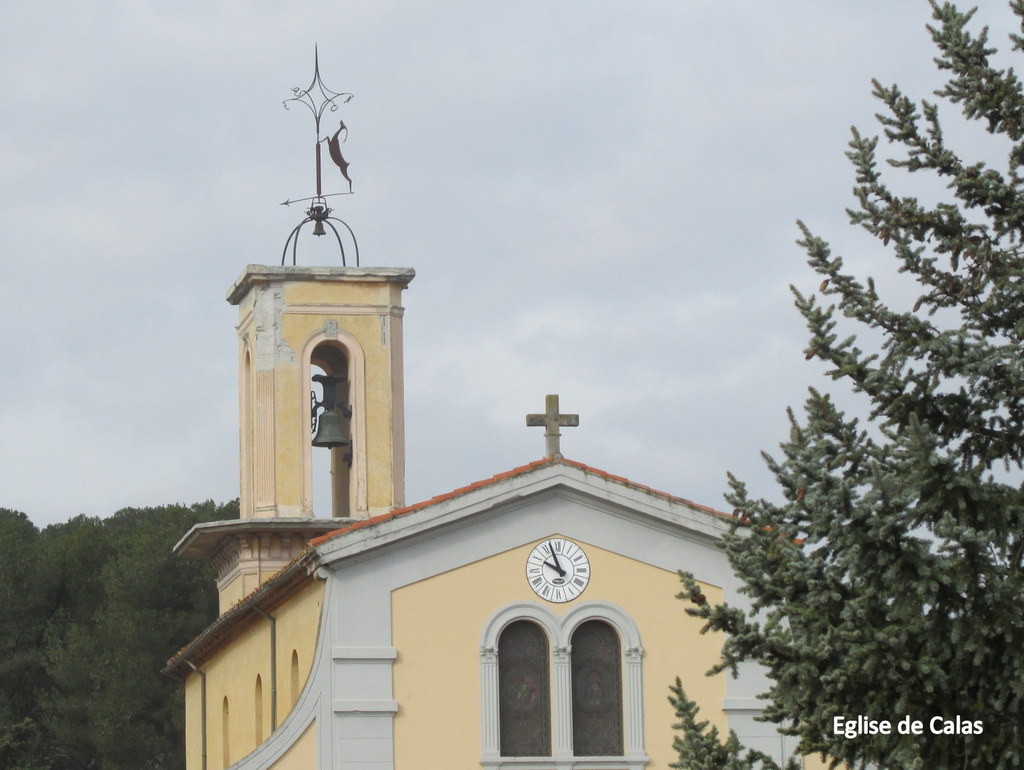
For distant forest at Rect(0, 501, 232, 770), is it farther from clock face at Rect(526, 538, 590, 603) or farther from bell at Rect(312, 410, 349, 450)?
clock face at Rect(526, 538, 590, 603)

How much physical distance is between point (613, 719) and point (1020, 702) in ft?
37.9

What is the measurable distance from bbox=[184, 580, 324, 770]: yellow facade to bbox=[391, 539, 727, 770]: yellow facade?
1080 mm

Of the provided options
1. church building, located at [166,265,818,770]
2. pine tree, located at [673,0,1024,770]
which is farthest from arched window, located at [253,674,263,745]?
pine tree, located at [673,0,1024,770]

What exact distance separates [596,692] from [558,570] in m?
1.39

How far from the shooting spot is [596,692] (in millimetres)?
22266

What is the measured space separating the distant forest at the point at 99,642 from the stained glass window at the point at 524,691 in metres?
30.1

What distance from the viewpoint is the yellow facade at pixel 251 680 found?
22984mm

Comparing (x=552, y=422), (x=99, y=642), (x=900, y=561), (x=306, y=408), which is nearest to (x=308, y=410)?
(x=306, y=408)

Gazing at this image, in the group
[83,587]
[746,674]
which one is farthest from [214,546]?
[83,587]

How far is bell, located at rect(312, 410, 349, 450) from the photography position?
91.7ft

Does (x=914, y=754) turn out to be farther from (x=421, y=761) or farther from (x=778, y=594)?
(x=421, y=761)

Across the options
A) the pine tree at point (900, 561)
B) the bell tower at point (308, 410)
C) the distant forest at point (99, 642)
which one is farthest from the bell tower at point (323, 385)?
the distant forest at point (99, 642)

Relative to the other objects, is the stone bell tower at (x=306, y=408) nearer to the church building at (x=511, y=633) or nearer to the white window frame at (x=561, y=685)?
the church building at (x=511, y=633)

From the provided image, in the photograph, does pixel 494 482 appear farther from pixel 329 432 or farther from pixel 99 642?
pixel 99 642
